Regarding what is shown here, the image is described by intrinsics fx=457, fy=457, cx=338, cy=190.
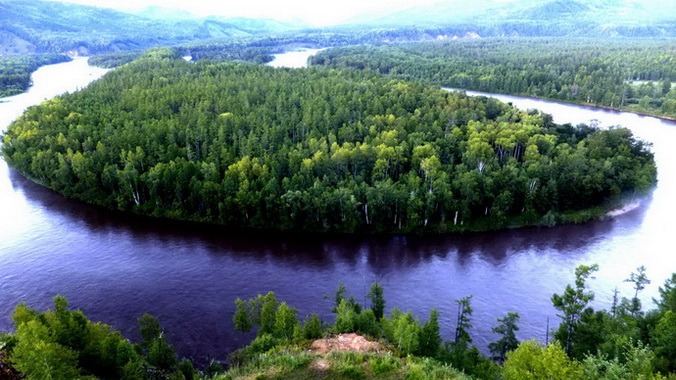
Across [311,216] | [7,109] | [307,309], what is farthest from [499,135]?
[7,109]

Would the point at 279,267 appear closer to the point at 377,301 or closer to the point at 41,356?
the point at 377,301

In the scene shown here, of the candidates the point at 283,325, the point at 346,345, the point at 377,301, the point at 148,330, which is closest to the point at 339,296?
the point at 377,301

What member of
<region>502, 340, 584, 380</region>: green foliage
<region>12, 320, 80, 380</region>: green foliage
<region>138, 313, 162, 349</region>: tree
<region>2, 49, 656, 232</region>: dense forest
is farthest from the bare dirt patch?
<region>2, 49, 656, 232</region>: dense forest

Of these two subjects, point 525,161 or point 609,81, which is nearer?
point 525,161

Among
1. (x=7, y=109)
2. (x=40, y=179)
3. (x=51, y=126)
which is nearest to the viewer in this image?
(x=40, y=179)

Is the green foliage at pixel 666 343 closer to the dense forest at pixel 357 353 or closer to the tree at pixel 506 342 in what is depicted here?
the dense forest at pixel 357 353

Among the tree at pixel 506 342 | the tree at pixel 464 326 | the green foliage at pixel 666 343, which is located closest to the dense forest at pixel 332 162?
the tree at pixel 464 326

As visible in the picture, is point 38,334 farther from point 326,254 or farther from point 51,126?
point 51,126
